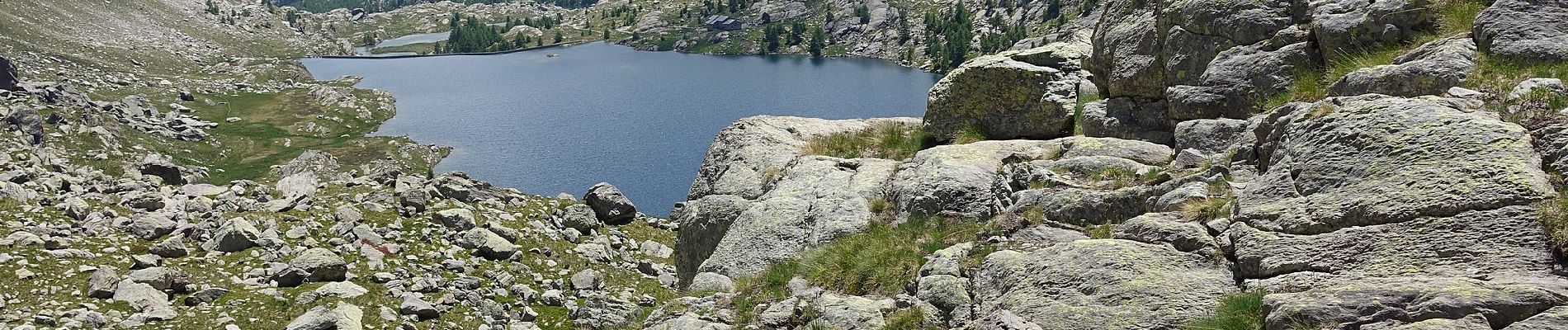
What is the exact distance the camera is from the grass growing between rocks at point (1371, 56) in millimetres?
12469

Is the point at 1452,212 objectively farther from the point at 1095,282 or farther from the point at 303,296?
the point at 303,296

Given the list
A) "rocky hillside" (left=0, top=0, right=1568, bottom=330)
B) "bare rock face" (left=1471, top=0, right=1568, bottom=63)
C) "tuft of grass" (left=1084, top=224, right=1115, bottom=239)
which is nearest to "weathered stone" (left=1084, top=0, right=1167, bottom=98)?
"rocky hillside" (left=0, top=0, right=1568, bottom=330)

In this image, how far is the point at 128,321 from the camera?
20.8 meters

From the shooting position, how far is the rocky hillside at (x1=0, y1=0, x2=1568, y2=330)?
8.84m

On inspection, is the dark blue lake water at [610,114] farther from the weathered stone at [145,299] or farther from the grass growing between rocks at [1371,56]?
the grass growing between rocks at [1371,56]

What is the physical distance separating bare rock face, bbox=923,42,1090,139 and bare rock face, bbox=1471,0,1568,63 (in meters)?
7.76

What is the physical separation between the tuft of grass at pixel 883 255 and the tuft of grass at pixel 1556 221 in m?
6.78

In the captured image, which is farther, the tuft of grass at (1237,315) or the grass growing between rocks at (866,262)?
the grass growing between rocks at (866,262)

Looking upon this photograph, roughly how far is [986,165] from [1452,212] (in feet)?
25.3

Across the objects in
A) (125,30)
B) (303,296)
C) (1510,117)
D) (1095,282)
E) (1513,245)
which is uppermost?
(1510,117)

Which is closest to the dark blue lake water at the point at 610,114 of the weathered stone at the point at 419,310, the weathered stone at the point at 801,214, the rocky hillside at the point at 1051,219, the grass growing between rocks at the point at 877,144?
the rocky hillside at the point at 1051,219

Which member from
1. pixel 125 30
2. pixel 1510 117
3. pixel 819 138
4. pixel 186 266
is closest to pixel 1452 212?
pixel 1510 117

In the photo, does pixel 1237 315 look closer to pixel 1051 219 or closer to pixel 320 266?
pixel 1051 219

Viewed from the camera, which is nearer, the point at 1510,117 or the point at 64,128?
the point at 1510,117
